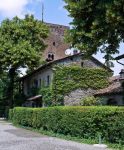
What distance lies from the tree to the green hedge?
69.2 feet

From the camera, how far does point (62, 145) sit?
21.2m

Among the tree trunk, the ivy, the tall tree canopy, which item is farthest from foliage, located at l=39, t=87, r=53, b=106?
the tall tree canopy

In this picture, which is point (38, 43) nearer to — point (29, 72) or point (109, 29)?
point (29, 72)

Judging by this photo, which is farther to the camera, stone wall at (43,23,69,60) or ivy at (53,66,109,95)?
stone wall at (43,23,69,60)

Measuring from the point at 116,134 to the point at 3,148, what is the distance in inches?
231

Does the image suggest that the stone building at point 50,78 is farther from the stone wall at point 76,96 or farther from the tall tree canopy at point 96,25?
the tall tree canopy at point 96,25

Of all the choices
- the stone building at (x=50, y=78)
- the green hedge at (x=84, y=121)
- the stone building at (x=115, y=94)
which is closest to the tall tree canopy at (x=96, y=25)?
the green hedge at (x=84, y=121)

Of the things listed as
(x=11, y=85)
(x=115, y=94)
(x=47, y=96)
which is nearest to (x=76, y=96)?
(x=47, y=96)

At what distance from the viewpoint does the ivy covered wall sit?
44.6 m

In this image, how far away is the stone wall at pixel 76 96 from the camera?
147 feet

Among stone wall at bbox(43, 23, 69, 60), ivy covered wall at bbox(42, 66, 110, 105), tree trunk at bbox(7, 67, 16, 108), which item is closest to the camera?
ivy covered wall at bbox(42, 66, 110, 105)

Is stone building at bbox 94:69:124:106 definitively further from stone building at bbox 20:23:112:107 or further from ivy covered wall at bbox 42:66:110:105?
stone building at bbox 20:23:112:107

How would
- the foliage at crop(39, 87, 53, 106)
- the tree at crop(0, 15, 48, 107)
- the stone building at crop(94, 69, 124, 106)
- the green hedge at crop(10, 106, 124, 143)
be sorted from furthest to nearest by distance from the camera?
the tree at crop(0, 15, 48, 107), the foliage at crop(39, 87, 53, 106), the stone building at crop(94, 69, 124, 106), the green hedge at crop(10, 106, 124, 143)

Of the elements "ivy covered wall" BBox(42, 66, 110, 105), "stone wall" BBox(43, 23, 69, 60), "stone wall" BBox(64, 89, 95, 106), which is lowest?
"stone wall" BBox(64, 89, 95, 106)
